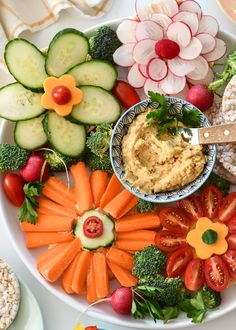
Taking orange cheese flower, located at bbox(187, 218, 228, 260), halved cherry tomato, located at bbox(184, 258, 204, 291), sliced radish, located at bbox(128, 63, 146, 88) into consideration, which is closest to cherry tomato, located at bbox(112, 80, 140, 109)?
sliced radish, located at bbox(128, 63, 146, 88)

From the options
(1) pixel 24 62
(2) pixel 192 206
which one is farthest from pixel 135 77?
(2) pixel 192 206

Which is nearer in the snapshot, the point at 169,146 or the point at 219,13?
the point at 169,146

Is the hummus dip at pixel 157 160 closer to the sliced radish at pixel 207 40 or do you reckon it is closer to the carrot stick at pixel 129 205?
the carrot stick at pixel 129 205

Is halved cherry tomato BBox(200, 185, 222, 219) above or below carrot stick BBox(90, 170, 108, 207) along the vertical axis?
above

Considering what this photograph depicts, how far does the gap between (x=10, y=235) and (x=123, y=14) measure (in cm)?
97

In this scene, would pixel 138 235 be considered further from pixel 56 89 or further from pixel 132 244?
pixel 56 89

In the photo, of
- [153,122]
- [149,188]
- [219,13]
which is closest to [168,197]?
[149,188]

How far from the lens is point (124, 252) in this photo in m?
2.82

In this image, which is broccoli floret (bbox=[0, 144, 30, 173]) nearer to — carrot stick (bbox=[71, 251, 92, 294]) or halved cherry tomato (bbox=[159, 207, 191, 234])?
carrot stick (bbox=[71, 251, 92, 294])

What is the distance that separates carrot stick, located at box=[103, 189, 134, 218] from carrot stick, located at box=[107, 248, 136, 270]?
130 mm

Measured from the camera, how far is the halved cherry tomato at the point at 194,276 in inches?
108

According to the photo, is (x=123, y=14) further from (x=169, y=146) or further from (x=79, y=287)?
(x=79, y=287)

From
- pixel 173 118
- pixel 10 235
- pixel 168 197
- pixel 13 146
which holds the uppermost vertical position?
pixel 173 118

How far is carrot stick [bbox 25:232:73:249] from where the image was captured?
285cm
